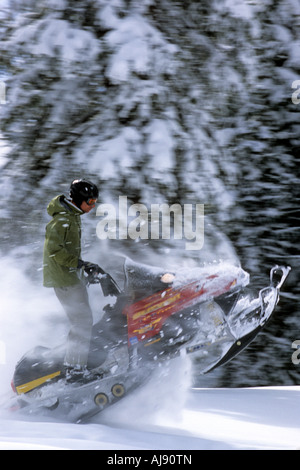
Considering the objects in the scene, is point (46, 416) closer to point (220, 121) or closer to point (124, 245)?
point (124, 245)

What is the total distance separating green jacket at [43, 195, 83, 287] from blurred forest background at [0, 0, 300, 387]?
80cm

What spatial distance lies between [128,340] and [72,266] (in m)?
0.66

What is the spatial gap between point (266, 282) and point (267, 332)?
522mm

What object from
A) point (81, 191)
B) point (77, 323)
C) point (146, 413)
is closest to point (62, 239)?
point (81, 191)

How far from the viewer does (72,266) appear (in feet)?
10.5

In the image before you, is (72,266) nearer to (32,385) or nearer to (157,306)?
(157,306)

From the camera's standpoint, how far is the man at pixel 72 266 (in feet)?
10.5

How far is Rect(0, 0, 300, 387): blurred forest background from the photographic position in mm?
3973

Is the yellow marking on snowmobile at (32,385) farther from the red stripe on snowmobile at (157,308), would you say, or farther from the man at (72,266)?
the red stripe on snowmobile at (157,308)

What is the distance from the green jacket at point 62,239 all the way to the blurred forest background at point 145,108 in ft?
2.63

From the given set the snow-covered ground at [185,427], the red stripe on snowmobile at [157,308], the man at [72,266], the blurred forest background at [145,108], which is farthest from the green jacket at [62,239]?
the snow-covered ground at [185,427]

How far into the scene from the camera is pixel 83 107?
160 inches

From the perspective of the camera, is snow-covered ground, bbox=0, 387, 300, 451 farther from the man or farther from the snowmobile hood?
the snowmobile hood

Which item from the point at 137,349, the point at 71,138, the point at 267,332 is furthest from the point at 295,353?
the point at 71,138
